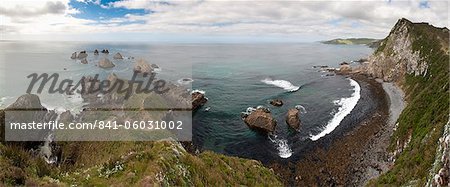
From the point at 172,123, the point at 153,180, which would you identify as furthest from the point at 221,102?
the point at 153,180

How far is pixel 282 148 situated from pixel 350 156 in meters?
10.9

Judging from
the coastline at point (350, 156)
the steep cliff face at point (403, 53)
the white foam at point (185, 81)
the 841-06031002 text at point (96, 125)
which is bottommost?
the coastline at point (350, 156)

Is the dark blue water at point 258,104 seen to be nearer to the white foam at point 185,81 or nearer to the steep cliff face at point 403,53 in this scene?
the white foam at point 185,81

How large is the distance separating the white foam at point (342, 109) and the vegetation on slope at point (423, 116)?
11.5 m

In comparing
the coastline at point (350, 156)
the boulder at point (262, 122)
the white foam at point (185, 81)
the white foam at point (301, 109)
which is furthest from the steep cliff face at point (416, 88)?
the white foam at point (185, 81)

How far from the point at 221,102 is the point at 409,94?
49.3 metres

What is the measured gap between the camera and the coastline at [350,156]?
149ft

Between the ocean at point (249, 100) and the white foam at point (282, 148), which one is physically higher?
the ocean at point (249, 100)

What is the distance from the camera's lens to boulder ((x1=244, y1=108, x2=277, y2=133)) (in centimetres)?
5975

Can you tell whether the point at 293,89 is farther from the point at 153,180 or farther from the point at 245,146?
the point at 153,180

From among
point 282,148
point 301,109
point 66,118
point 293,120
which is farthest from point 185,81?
point 282,148

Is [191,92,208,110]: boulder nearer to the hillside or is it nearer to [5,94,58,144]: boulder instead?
[5,94,58,144]: boulder

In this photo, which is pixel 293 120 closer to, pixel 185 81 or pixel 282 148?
pixel 282 148

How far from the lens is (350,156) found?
168ft
